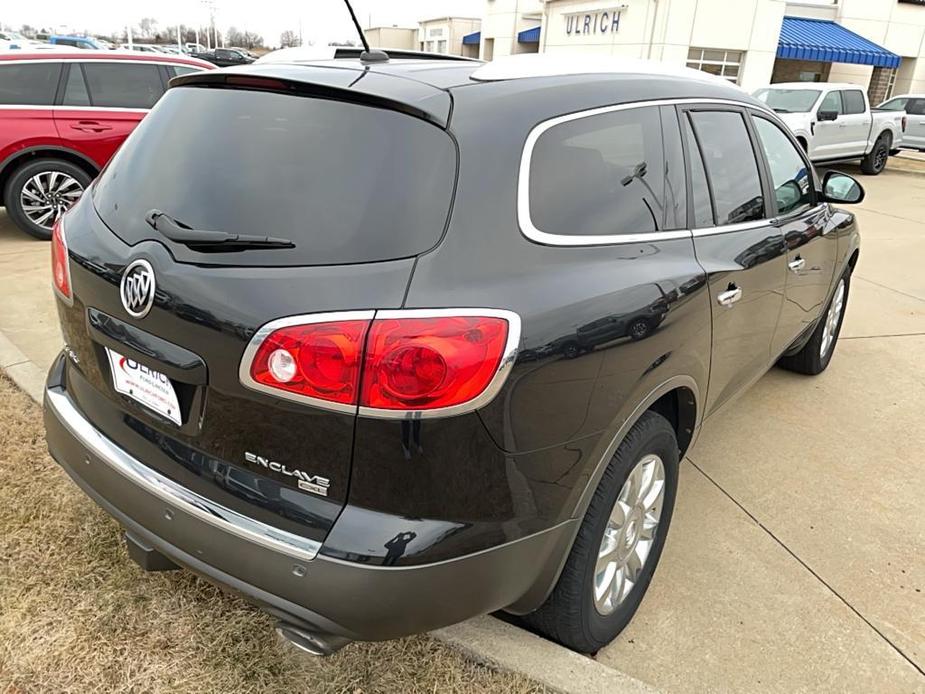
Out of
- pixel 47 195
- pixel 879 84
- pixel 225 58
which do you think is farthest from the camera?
pixel 879 84

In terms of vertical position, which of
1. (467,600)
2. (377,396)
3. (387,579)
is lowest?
(467,600)

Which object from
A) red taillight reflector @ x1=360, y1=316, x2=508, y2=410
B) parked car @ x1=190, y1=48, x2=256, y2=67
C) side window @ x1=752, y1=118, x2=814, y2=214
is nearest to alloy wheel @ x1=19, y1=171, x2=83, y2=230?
parked car @ x1=190, y1=48, x2=256, y2=67

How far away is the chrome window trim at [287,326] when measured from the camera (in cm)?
156

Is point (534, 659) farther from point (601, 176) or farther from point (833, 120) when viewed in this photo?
point (833, 120)

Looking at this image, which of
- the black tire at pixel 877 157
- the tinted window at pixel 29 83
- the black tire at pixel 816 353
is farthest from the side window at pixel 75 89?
the black tire at pixel 877 157

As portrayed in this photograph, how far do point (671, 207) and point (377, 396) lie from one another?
4.34ft

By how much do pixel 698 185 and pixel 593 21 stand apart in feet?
84.6

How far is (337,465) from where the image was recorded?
164 cm

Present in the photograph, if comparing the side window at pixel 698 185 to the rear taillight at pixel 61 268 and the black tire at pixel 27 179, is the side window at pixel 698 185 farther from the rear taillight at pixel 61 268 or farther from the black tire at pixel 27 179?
the black tire at pixel 27 179

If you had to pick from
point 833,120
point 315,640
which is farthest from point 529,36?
point 315,640

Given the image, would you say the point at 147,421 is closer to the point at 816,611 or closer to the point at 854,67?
the point at 816,611

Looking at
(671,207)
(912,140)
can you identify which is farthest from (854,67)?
(671,207)

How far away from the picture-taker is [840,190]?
384 cm

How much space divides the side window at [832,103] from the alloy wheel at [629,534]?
14.5 m
